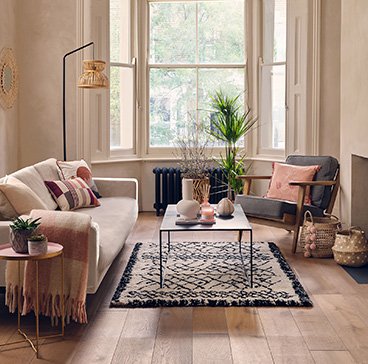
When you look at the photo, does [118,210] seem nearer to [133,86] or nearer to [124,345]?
[124,345]

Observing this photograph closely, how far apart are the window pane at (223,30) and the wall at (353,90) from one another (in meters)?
2.42

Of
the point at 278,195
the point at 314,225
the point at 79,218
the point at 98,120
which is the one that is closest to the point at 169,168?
the point at 98,120

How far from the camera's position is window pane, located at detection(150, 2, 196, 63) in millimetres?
8234

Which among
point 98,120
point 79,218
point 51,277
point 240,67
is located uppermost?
point 240,67

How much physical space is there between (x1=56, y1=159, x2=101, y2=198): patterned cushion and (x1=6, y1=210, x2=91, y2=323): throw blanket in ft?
6.95

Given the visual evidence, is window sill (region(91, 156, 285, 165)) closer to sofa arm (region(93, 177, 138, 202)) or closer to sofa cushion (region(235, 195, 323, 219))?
sofa arm (region(93, 177, 138, 202))

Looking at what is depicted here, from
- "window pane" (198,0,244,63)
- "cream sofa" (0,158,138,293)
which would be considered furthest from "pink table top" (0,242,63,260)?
"window pane" (198,0,244,63)

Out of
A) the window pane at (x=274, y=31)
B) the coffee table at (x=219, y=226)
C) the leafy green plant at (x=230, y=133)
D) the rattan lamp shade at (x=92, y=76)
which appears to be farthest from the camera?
the window pane at (x=274, y=31)

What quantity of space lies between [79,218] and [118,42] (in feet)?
15.7

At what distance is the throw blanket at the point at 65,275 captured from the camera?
355 centimetres

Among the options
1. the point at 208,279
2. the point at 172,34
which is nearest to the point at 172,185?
the point at 172,34

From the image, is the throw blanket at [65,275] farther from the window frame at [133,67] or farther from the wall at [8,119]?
the window frame at [133,67]

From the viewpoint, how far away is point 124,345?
337cm

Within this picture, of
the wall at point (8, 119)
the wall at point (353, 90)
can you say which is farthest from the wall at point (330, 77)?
the wall at point (8, 119)
